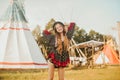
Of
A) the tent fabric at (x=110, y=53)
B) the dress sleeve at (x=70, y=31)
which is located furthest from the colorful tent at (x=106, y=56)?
the dress sleeve at (x=70, y=31)

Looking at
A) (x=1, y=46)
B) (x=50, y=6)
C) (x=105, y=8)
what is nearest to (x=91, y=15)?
(x=105, y=8)

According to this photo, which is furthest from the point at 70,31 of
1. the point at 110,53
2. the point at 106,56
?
the point at 106,56

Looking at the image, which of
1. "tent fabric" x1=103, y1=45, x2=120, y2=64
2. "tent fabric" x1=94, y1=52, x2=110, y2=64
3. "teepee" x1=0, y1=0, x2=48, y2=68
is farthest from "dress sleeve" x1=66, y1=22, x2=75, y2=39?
"tent fabric" x1=94, y1=52, x2=110, y2=64

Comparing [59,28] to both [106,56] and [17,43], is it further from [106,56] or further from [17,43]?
[106,56]

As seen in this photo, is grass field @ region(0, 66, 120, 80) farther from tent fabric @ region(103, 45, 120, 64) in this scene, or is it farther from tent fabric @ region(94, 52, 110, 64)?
tent fabric @ region(94, 52, 110, 64)

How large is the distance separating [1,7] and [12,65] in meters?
0.69

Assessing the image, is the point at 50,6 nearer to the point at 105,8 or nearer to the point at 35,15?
the point at 35,15

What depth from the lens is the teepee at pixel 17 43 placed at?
356cm

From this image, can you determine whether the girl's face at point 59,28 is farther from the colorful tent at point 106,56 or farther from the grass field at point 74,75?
the colorful tent at point 106,56

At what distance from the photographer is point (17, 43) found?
368 centimetres

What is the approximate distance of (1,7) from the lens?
3.39 metres

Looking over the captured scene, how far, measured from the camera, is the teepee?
3.56 meters

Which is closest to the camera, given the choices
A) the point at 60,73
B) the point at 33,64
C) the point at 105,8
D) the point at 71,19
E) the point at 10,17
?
the point at 60,73

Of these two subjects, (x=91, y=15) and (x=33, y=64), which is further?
(x=33, y=64)
